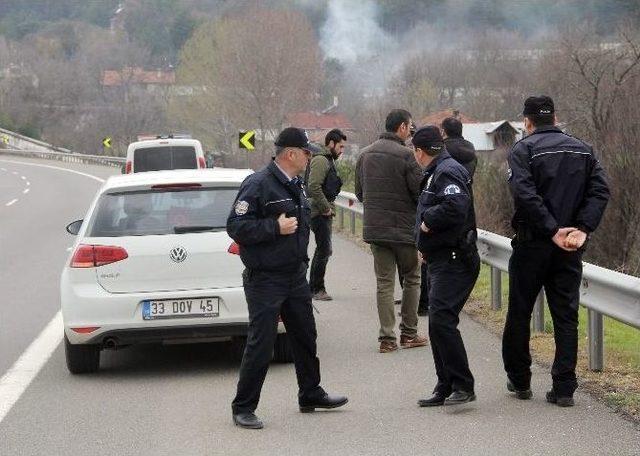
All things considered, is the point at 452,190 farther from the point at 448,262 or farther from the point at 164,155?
the point at 164,155

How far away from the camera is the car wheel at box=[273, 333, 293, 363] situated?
8.73 meters

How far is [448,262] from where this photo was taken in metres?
7.30

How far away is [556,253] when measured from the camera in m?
7.08

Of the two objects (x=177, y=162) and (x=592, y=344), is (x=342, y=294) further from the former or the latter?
(x=177, y=162)

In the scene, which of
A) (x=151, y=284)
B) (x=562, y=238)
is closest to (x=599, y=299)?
(x=562, y=238)

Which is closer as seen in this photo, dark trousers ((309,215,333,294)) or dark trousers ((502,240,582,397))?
dark trousers ((502,240,582,397))

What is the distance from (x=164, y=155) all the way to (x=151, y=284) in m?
14.8

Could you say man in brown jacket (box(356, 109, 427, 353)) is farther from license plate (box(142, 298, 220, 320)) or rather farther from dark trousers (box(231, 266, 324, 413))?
dark trousers (box(231, 266, 324, 413))

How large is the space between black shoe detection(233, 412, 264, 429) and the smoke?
370ft

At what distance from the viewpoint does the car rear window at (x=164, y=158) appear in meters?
22.8

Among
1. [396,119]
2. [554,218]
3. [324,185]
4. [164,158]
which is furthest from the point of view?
[164,158]

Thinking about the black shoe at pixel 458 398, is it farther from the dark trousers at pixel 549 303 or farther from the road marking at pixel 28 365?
the road marking at pixel 28 365

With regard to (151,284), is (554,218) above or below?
above

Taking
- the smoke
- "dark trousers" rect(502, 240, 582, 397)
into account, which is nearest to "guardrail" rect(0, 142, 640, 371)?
"dark trousers" rect(502, 240, 582, 397)
